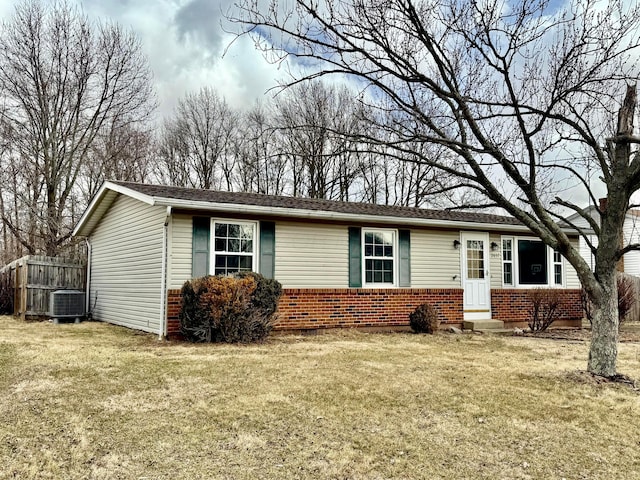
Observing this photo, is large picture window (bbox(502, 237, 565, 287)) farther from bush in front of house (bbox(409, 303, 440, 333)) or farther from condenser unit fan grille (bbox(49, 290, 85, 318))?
condenser unit fan grille (bbox(49, 290, 85, 318))

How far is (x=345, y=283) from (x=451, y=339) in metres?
2.47

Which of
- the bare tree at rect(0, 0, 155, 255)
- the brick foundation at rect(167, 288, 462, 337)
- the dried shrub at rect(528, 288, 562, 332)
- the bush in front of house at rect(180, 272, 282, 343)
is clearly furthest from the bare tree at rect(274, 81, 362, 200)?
the bush in front of house at rect(180, 272, 282, 343)

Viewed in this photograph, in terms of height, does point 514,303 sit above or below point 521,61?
below

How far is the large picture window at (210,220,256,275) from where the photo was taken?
9.54m

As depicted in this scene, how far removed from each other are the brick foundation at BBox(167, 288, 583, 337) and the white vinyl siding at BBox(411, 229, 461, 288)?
271 millimetres

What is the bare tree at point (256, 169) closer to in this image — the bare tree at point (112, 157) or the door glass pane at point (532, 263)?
the bare tree at point (112, 157)

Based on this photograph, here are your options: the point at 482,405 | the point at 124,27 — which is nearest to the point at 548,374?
the point at 482,405

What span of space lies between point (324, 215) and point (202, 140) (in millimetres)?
16936

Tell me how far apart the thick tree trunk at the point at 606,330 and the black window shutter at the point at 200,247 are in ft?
21.1

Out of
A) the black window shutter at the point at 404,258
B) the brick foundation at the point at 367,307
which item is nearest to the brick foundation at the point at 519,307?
the brick foundation at the point at 367,307

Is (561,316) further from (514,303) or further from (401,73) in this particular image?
(401,73)

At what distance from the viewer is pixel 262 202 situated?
10.1 m

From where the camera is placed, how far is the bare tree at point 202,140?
992 inches

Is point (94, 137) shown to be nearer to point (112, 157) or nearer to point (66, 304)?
point (112, 157)
